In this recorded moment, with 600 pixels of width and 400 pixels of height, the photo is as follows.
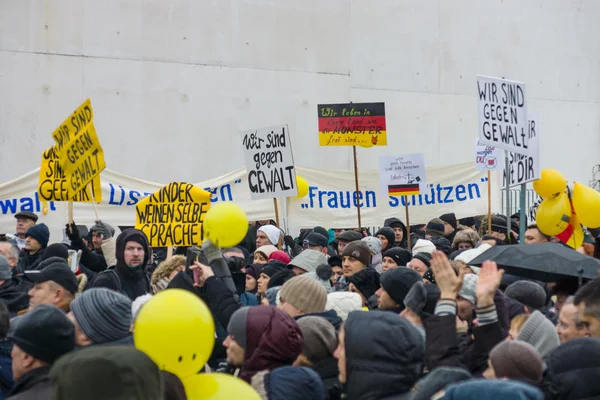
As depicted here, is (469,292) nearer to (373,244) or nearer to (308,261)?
(308,261)

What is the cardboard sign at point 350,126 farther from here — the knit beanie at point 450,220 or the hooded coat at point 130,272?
the hooded coat at point 130,272

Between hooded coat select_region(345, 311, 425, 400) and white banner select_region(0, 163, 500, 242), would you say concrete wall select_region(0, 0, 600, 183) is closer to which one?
white banner select_region(0, 163, 500, 242)

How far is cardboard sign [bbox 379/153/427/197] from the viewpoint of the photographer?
1200 centimetres

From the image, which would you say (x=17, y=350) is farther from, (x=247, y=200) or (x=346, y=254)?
(x=247, y=200)

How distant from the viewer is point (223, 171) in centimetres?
1717

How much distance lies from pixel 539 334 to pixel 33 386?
2.22m

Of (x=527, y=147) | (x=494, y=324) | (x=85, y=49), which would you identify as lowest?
(x=494, y=324)

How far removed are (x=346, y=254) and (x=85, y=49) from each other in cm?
974

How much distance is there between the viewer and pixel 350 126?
11922mm

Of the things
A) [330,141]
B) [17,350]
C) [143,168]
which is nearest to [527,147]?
[330,141]

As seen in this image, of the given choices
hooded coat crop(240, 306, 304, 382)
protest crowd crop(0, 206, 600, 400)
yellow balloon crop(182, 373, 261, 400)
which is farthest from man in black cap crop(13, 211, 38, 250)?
yellow balloon crop(182, 373, 261, 400)

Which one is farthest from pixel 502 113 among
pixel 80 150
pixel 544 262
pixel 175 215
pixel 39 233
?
pixel 39 233

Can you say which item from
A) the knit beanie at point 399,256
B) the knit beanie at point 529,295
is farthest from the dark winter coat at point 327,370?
the knit beanie at point 399,256

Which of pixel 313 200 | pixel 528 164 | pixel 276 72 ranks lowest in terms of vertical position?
pixel 313 200
